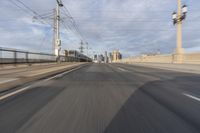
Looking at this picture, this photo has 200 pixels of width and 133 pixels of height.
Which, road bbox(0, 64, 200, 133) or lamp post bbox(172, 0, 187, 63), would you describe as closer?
road bbox(0, 64, 200, 133)

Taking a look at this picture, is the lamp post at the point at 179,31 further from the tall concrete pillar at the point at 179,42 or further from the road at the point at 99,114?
Answer: the road at the point at 99,114

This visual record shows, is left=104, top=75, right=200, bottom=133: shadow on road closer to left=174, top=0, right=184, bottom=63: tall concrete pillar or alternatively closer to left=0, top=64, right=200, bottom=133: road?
left=0, top=64, right=200, bottom=133: road

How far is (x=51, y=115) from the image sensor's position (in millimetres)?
7121

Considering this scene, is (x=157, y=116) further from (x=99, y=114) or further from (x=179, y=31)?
(x=179, y=31)

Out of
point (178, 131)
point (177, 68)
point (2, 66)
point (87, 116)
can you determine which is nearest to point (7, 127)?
point (87, 116)

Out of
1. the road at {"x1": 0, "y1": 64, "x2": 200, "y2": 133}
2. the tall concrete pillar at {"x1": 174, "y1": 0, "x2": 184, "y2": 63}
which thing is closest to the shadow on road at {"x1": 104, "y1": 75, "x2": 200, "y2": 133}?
the road at {"x1": 0, "y1": 64, "x2": 200, "y2": 133}

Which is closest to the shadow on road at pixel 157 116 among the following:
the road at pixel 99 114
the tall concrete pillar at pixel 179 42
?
the road at pixel 99 114

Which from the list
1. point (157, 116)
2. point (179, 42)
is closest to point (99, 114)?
point (157, 116)

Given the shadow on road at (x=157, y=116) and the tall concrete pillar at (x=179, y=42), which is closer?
the shadow on road at (x=157, y=116)

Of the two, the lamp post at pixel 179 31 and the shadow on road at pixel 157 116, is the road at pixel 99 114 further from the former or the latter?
the lamp post at pixel 179 31

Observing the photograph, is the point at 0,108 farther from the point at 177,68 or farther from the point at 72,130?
the point at 177,68

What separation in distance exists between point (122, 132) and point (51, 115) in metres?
2.14

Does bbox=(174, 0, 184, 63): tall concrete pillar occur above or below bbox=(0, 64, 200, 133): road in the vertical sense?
above

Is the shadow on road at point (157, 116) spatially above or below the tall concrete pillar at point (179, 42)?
below
